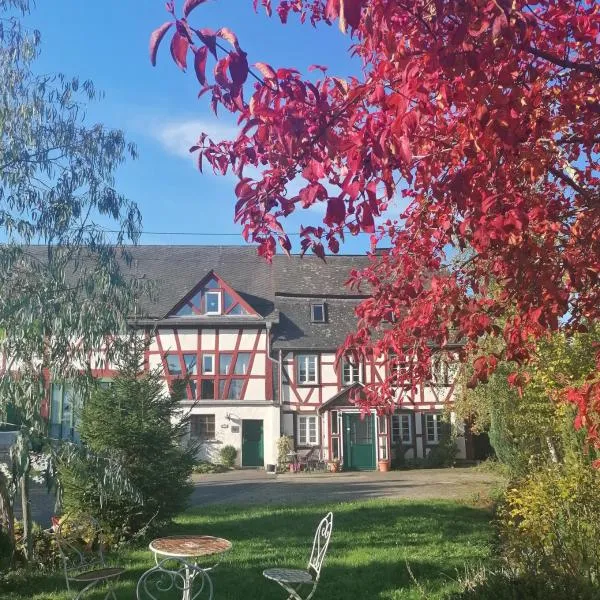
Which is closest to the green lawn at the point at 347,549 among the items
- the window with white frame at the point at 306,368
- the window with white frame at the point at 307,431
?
the window with white frame at the point at 307,431

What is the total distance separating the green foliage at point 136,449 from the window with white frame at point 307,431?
15.4 m

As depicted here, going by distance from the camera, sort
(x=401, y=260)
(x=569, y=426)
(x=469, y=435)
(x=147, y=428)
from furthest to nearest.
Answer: (x=469, y=435) → (x=147, y=428) → (x=569, y=426) → (x=401, y=260)

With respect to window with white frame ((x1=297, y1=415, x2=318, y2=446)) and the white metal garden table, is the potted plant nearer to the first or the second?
window with white frame ((x1=297, y1=415, x2=318, y2=446))

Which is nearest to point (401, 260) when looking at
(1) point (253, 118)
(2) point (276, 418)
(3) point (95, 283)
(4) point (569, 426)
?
(1) point (253, 118)

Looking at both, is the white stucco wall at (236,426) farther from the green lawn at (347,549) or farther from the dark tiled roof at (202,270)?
the green lawn at (347,549)

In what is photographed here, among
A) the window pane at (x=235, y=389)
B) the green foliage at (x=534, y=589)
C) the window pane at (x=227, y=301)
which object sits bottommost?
the green foliage at (x=534, y=589)

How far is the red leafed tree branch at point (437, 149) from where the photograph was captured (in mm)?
2529

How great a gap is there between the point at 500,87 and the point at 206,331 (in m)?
24.0

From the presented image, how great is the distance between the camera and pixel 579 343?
384 inches

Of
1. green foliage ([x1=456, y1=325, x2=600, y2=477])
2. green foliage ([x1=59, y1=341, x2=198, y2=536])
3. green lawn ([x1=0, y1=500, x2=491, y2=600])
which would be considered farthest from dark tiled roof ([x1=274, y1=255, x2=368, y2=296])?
green foliage ([x1=59, y1=341, x2=198, y2=536])

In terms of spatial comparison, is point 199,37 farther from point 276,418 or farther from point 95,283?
point 276,418

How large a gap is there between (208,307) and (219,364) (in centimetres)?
238

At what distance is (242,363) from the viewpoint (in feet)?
85.9

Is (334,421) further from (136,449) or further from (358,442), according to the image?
(136,449)
